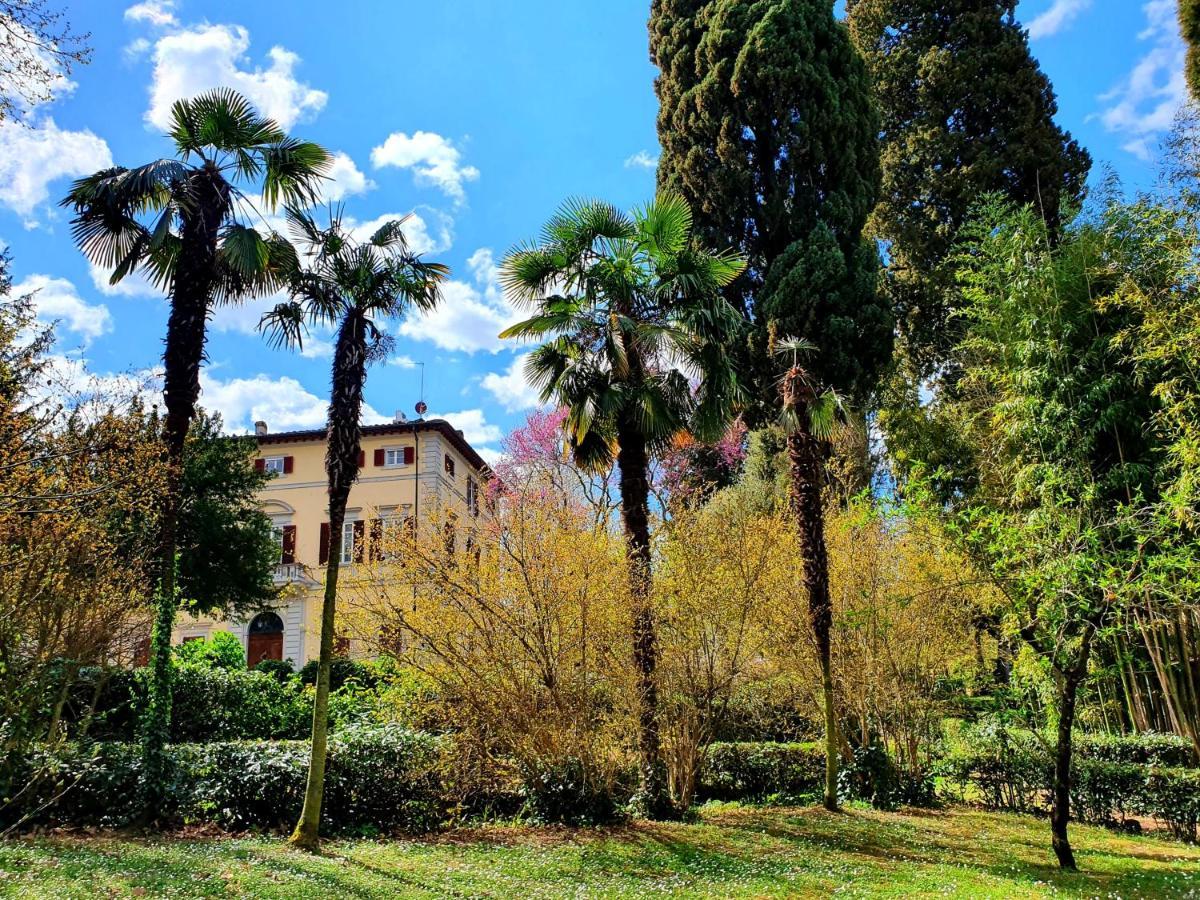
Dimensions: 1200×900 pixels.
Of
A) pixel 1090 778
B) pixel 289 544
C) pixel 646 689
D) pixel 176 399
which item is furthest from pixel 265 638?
pixel 1090 778

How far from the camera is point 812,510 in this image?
1079cm

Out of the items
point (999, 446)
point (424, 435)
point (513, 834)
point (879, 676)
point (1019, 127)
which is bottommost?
point (513, 834)

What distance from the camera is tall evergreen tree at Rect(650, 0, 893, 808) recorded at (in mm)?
17719

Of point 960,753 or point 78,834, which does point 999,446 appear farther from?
point 78,834

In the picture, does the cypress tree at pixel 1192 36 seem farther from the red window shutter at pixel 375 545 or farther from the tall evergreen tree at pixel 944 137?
the red window shutter at pixel 375 545

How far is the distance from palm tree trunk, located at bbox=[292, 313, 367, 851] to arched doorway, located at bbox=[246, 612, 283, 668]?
23667 millimetres

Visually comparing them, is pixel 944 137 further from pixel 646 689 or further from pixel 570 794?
pixel 570 794

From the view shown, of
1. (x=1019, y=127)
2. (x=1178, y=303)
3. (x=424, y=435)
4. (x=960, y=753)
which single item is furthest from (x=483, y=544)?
(x=424, y=435)

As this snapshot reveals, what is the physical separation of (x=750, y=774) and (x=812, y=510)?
4390 millimetres

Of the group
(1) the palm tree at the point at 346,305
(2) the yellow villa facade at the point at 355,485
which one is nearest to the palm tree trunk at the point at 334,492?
(1) the palm tree at the point at 346,305

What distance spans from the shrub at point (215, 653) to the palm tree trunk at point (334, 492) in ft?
21.9

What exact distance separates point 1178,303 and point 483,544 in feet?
29.8

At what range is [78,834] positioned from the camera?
322 inches

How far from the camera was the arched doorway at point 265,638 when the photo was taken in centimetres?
3041
